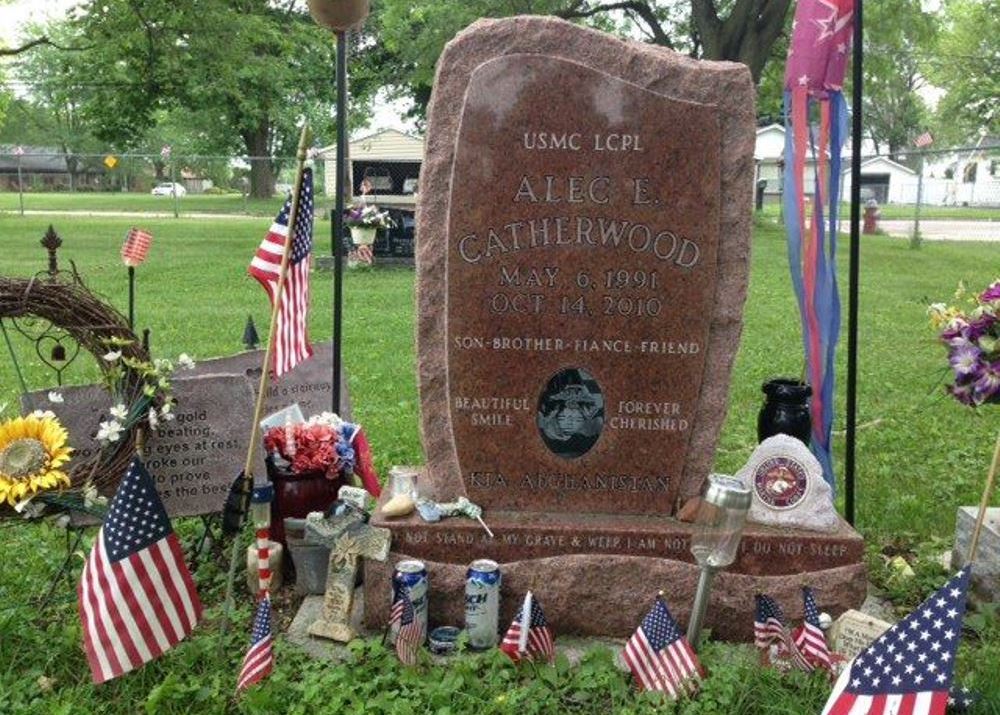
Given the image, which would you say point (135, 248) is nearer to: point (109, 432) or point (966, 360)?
point (109, 432)

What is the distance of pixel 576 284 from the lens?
3998 mm

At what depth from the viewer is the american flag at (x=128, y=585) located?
336 cm

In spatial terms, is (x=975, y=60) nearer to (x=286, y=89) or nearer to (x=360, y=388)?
(x=286, y=89)

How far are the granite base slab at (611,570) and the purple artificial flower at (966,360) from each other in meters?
0.79

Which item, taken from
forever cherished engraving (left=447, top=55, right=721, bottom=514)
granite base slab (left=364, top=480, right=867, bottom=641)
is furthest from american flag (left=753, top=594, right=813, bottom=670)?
forever cherished engraving (left=447, top=55, right=721, bottom=514)

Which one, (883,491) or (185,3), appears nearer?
(883,491)

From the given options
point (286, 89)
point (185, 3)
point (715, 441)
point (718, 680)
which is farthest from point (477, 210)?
point (286, 89)

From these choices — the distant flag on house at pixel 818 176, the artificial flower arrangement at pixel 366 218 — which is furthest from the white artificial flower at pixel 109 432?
the artificial flower arrangement at pixel 366 218

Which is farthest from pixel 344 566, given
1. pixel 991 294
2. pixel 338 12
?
pixel 991 294

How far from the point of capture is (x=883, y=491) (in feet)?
18.9

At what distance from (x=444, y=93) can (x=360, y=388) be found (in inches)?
175

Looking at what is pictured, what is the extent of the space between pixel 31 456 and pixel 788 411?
317cm

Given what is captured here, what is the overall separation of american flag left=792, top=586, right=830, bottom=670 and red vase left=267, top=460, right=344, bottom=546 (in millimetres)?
2077

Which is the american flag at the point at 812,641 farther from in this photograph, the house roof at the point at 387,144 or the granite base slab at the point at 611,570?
the house roof at the point at 387,144
